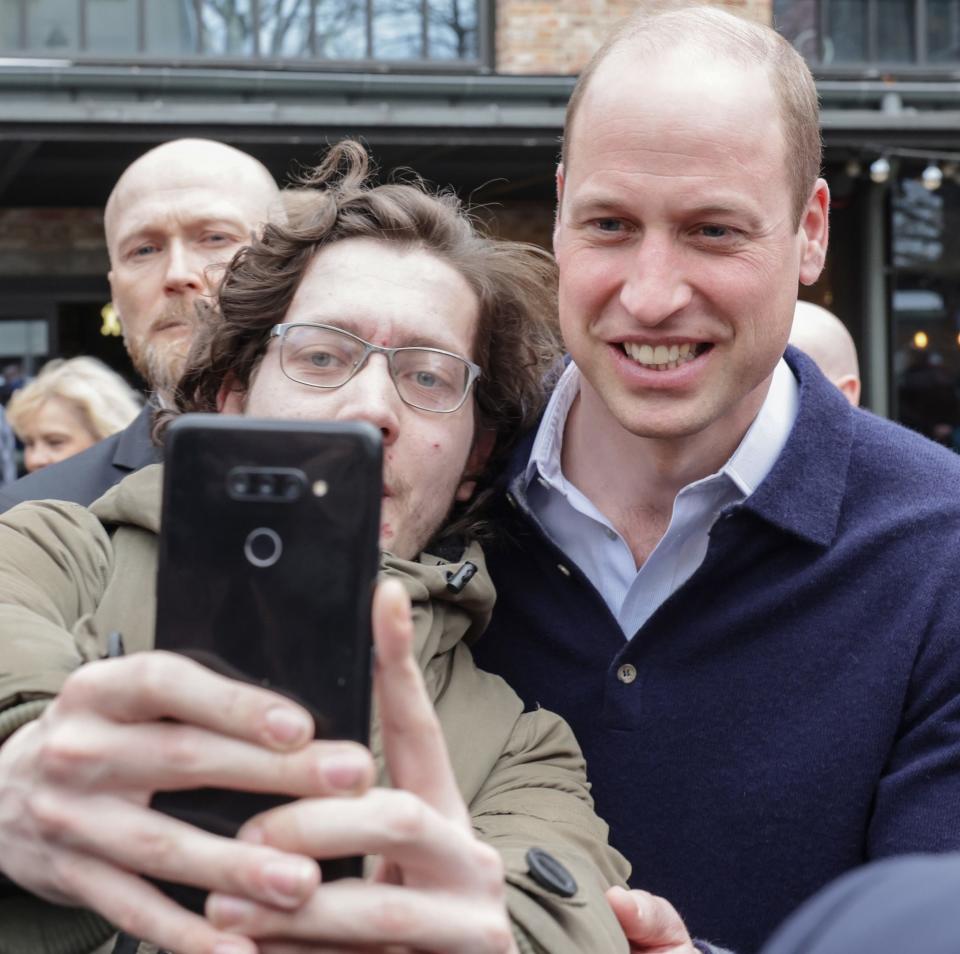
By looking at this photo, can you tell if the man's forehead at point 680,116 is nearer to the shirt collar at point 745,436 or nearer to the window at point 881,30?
the shirt collar at point 745,436

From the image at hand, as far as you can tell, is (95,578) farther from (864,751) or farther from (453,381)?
(864,751)

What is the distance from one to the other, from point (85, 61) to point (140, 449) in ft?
21.6

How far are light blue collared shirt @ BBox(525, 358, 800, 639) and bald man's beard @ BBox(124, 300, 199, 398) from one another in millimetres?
913

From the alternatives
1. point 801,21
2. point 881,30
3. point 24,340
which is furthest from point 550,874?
point 881,30

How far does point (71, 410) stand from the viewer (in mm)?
5418

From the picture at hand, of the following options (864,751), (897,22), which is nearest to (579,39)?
(897,22)

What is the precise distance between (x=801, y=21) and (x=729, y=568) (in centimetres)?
816

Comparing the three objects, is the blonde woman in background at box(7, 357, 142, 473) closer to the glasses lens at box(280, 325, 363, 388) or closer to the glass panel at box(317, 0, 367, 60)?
the glasses lens at box(280, 325, 363, 388)

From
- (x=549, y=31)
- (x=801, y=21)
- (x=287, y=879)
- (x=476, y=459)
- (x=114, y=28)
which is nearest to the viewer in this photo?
(x=287, y=879)

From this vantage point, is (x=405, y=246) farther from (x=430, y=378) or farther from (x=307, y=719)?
(x=307, y=719)

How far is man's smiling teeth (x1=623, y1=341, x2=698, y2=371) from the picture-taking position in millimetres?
2305

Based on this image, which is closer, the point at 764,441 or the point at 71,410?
the point at 764,441

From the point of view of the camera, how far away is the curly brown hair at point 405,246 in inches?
95.3

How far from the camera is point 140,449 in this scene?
301cm
